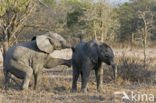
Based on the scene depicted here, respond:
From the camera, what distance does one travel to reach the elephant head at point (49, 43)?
23.3ft

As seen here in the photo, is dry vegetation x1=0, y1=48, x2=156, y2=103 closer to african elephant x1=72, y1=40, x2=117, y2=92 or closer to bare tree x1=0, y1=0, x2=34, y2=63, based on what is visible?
african elephant x1=72, y1=40, x2=117, y2=92

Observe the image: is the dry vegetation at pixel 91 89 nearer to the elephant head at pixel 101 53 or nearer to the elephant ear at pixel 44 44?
the elephant head at pixel 101 53

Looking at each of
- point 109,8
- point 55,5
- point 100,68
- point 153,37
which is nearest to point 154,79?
point 100,68

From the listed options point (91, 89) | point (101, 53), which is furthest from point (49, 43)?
point (91, 89)

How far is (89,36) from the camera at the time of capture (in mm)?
27453

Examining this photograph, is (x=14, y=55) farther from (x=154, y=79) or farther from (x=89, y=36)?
(x=89, y=36)

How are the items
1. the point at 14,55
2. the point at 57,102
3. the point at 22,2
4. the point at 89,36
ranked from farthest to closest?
the point at 89,36 < the point at 22,2 < the point at 14,55 < the point at 57,102

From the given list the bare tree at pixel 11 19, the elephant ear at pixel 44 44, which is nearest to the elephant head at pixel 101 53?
the elephant ear at pixel 44 44

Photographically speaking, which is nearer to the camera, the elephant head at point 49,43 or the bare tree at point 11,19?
the elephant head at point 49,43

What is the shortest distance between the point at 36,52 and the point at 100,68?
5.64 ft

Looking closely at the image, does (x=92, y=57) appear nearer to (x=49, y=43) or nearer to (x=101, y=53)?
(x=101, y=53)

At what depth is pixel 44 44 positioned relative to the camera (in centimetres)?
712

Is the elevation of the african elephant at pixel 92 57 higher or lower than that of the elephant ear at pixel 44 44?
lower

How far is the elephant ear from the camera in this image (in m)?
7.09
